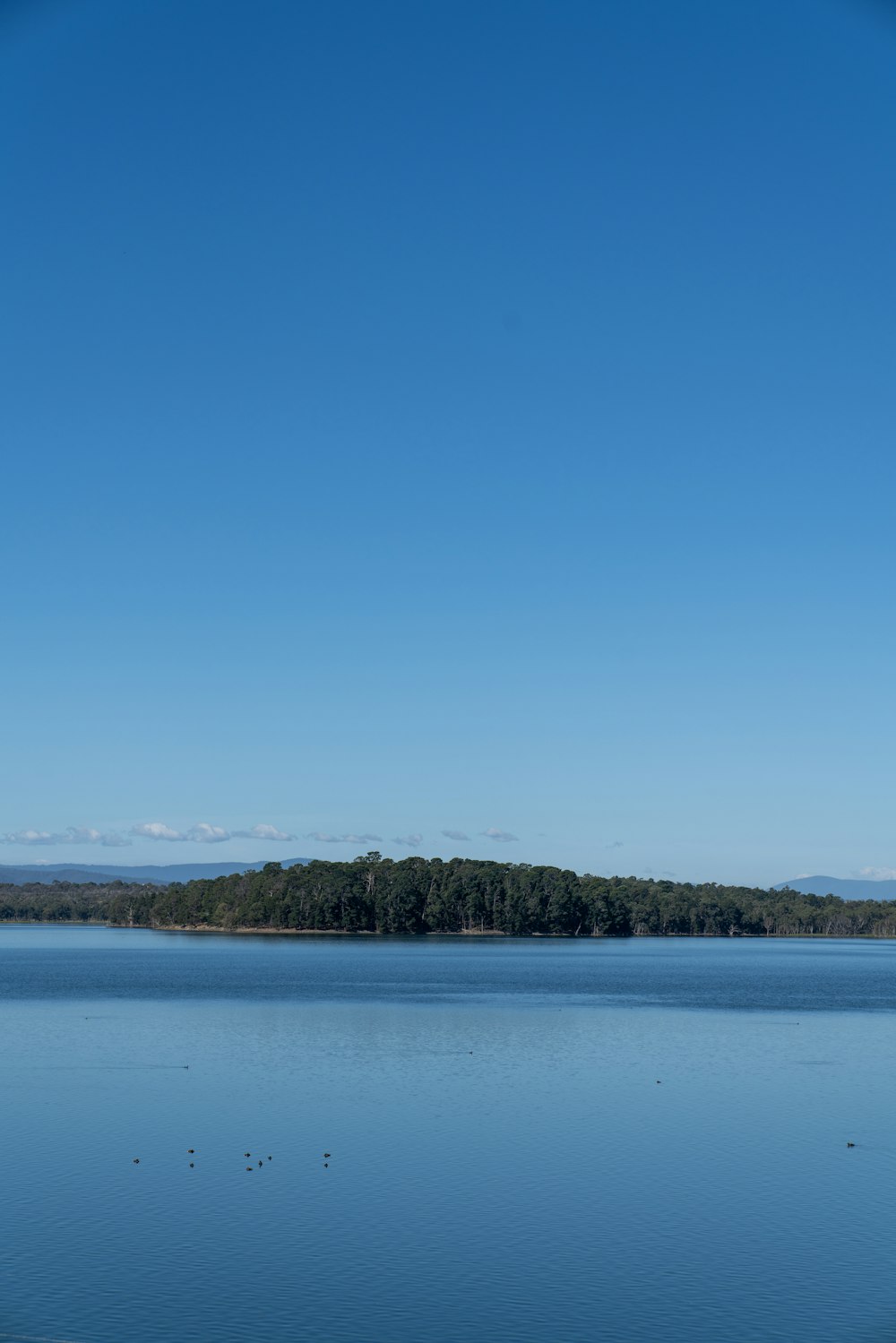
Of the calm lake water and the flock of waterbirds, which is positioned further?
the flock of waterbirds

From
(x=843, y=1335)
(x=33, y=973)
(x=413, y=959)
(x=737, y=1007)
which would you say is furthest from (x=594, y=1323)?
(x=413, y=959)

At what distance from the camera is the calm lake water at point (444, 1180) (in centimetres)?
1986

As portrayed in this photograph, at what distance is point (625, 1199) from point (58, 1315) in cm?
1215

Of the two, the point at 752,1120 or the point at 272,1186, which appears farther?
the point at 752,1120

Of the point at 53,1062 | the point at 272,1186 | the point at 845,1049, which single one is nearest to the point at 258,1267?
the point at 272,1186

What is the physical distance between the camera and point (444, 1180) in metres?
28.1

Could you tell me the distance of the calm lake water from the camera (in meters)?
19.9

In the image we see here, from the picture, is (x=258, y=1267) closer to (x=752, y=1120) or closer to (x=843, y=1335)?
(x=843, y=1335)

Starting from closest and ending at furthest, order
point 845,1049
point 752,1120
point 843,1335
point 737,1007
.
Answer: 1. point 843,1335
2. point 752,1120
3. point 845,1049
4. point 737,1007

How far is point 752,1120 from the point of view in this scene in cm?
3534

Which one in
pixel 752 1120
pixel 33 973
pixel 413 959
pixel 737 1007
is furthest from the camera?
pixel 413 959

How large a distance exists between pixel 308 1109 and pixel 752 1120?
12348mm

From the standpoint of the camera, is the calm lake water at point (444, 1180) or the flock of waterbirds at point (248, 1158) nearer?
the calm lake water at point (444, 1180)

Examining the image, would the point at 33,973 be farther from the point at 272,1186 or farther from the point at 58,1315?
the point at 58,1315
